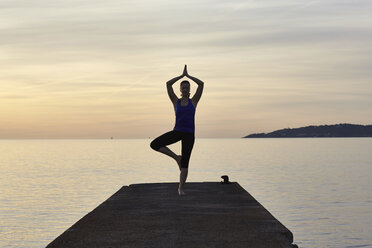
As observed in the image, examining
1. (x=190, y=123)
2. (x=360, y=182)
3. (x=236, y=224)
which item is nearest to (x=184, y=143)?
(x=190, y=123)

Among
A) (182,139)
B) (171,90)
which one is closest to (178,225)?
(182,139)

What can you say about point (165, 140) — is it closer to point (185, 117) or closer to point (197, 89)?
point (185, 117)

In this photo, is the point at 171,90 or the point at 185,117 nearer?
the point at 185,117

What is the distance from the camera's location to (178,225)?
853cm

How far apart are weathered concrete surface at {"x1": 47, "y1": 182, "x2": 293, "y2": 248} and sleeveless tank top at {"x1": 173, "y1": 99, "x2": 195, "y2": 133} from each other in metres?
1.60

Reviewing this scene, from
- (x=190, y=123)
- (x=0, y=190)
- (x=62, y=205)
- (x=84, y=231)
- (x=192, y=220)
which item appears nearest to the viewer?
(x=84, y=231)

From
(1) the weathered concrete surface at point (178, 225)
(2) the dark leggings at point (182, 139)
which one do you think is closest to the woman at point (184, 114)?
(2) the dark leggings at point (182, 139)

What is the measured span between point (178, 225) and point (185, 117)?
3.72 meters

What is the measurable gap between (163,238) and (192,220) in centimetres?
163

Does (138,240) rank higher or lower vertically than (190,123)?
lower

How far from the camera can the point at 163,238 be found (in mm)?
7484

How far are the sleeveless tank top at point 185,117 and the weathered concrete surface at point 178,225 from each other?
5.26 feet

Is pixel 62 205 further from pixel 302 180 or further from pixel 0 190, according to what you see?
pixel 302 180

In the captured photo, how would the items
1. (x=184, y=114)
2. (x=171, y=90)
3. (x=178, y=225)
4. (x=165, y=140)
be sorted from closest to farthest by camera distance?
(x=178, y=225) < (x=184, y=114) < (x=171, y=90) < (x=165, y=140)
